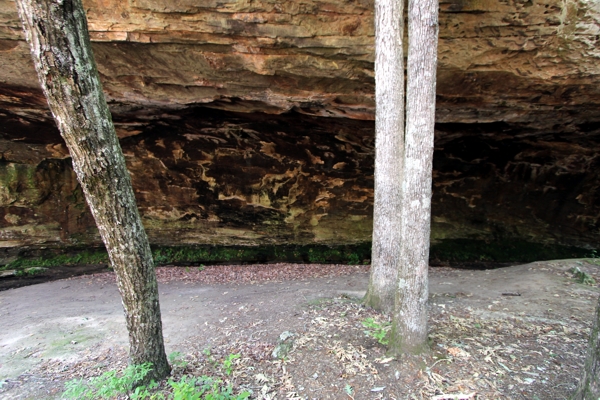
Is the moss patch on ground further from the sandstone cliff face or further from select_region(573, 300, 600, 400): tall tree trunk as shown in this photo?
select_region(573, 300, 600, 400): tall tree trunk

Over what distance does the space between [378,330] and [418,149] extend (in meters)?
2.07

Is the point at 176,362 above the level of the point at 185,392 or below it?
below

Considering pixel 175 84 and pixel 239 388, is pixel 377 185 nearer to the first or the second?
pixel 239 388

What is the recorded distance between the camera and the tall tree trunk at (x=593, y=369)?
1932 millimetres

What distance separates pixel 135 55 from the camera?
6297 mm

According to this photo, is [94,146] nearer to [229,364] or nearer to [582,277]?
[229,364]

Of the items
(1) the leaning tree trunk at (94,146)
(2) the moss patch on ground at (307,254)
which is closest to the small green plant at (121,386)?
(1) the leaning tree trunk at (94,146)

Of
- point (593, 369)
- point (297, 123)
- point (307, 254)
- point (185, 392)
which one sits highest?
point (297, 123)

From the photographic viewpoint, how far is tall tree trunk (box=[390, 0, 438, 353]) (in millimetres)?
2926

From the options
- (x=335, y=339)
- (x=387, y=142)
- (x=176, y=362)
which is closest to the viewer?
(x=176, y=362)

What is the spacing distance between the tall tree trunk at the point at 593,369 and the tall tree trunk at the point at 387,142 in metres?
2.11

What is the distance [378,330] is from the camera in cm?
366

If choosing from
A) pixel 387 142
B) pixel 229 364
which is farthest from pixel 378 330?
pixel 387 142

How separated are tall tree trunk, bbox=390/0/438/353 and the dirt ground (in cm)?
69
